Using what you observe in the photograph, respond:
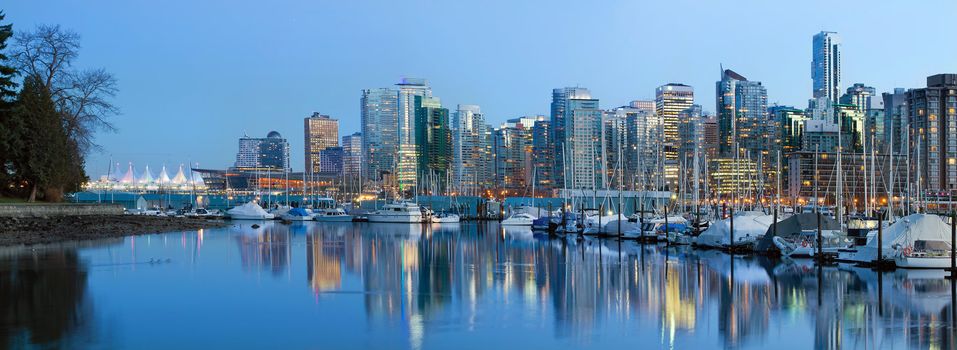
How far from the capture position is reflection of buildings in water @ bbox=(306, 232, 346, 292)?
1312 inches

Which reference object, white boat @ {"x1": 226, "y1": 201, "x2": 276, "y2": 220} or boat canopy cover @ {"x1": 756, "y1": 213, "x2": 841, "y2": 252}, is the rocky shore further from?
boat canopy cover @ {"x1": 756, "y1": 213, "x2": 841, "y2": 252}

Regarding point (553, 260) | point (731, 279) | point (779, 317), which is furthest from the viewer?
point (553, 260)

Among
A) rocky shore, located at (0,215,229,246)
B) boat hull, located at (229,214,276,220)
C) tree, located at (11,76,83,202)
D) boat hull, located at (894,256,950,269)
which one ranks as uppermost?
tree, located at (11,76,83,202)

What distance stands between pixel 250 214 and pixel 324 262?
6946 cm

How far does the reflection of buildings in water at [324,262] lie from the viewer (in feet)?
109

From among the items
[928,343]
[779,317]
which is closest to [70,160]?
[779,317]

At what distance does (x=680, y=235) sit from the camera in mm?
57406

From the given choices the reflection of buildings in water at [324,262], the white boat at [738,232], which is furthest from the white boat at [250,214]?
the white boat at [738,232]

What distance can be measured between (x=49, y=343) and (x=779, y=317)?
1875 cm

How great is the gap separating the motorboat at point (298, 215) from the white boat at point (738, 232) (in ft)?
210

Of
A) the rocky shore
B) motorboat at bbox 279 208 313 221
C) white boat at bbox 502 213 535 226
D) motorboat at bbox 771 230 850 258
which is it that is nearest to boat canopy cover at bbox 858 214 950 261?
motorboat at bbox 771 230 850 258

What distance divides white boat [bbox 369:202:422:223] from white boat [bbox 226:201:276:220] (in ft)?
44.0

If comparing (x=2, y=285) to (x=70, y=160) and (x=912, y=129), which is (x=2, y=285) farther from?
(x=912, y=129)

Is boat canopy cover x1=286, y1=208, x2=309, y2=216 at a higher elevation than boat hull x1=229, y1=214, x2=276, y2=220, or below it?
higher
